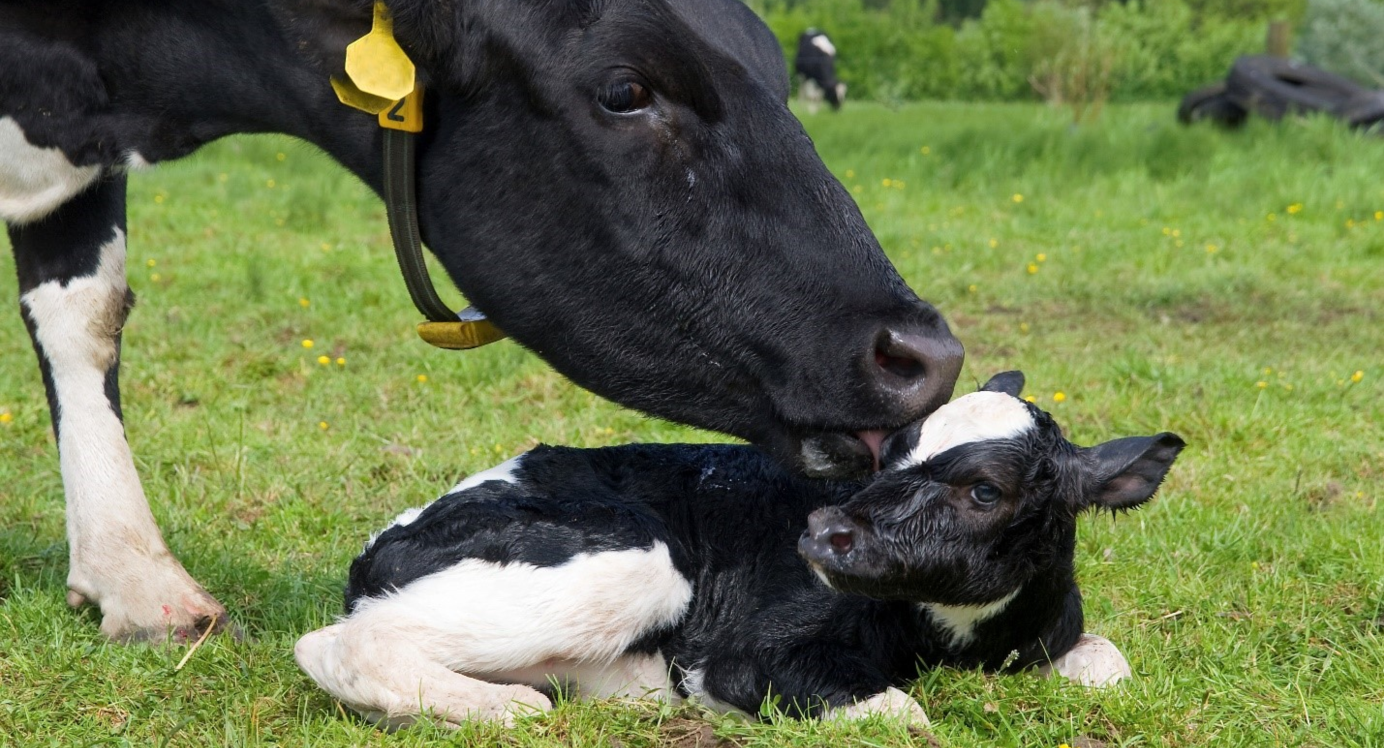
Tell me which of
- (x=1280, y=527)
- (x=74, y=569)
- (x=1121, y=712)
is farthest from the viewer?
(x=1280, y=527)

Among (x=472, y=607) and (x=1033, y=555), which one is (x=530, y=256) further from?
(x=1033, y=555)

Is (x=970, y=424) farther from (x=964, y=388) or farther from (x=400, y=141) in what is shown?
(x=964, y=388)

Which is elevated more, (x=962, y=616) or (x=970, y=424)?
(x=970, y=424)

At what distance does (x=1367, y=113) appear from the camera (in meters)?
12.5

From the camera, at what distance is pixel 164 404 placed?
17.6 feet

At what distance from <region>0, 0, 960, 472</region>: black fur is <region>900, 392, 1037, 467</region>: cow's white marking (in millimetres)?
213

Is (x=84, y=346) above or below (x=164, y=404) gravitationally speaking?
above

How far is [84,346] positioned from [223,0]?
1085 mm

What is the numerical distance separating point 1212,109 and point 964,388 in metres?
10.00

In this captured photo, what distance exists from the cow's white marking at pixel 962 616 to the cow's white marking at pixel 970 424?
1.03ft

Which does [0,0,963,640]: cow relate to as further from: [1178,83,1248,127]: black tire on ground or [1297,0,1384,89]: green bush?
[1297,0,1384,89]: green bush

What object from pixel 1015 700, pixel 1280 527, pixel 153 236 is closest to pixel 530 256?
pixel 1015 700

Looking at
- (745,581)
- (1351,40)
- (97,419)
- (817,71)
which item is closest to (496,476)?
(745,581)

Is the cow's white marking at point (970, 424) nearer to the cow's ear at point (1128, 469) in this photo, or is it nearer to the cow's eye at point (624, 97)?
the cow's ear at point (1128, 469)
